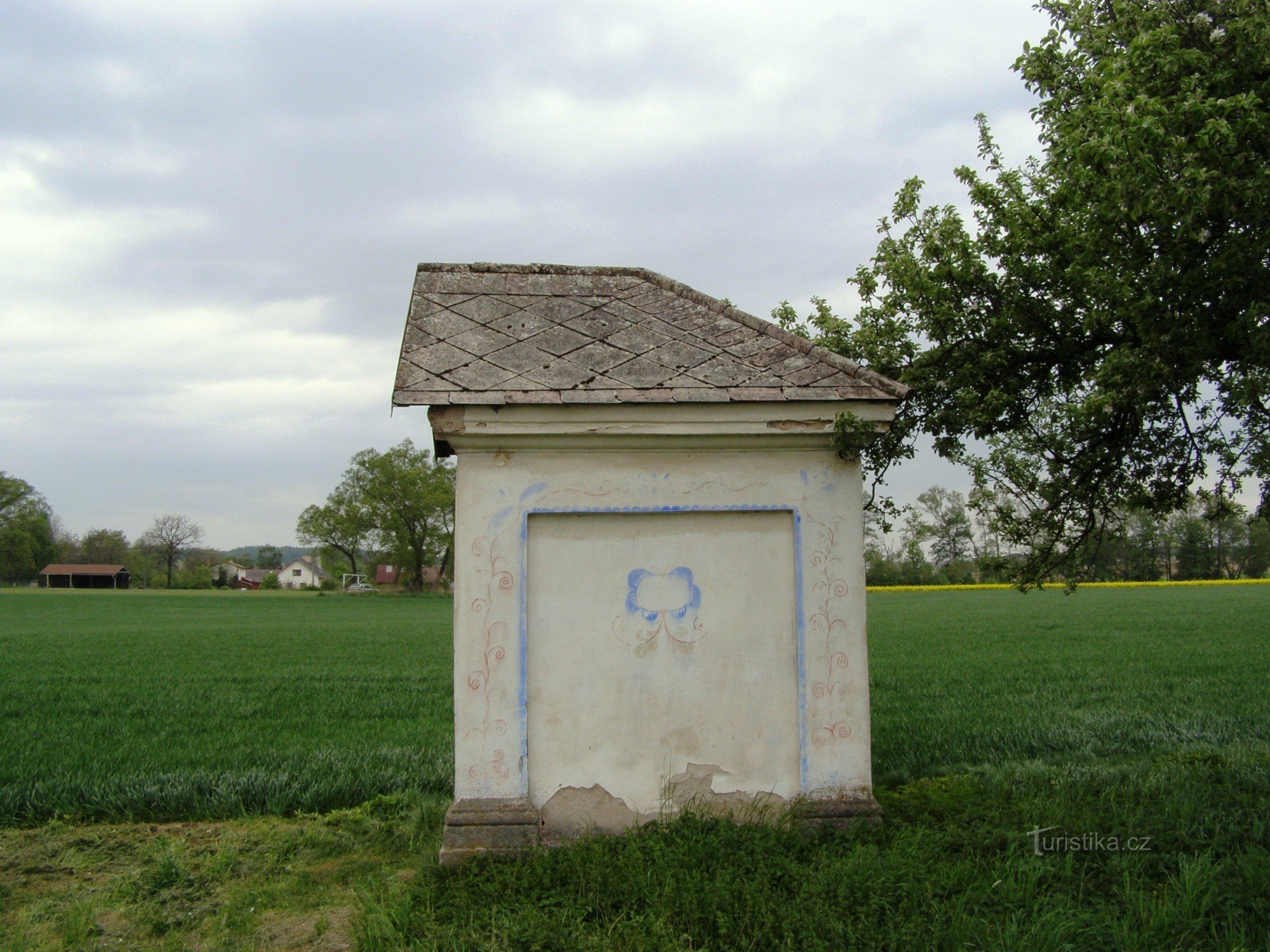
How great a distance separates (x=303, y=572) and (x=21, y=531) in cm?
5170

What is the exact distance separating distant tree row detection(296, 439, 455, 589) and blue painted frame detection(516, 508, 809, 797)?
5978cm

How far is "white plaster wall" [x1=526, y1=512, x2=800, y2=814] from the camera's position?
568cm

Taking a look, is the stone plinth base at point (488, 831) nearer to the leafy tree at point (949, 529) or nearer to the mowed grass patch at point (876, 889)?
the mowed grass patch at point (876, 889)

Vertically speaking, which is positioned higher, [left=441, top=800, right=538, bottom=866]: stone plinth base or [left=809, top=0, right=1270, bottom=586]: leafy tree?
[left=809, top=0, right=1270, bottom=586]: leafy tree

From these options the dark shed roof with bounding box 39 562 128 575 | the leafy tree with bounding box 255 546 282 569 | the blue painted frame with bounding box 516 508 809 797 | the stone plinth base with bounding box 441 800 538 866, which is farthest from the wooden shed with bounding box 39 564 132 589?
the blue painted frame with bounding box 516 508 809 797

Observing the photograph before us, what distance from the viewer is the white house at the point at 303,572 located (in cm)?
12675

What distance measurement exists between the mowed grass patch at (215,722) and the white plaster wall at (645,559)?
312cm

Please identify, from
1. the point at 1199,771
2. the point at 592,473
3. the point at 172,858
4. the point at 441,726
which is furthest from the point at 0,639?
the point at 1199,771

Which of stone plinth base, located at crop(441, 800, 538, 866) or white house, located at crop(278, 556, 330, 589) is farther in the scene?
white house, located at crop(278, 556, 330, 589)

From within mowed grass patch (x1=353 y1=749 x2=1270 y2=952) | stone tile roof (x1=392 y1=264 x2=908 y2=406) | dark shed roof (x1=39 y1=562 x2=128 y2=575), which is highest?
stone tile roof (x1=392 y1=264 x2=908 y2=406)

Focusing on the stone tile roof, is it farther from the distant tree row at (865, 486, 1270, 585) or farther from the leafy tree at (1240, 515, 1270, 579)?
the leafy tree at (1240, 515, 1270, 579)

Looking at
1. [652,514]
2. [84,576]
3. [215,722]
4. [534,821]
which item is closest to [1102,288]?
[652,514]

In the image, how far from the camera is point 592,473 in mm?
5828

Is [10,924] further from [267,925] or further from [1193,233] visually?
[1193,233]
